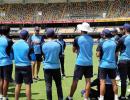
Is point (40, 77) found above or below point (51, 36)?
below

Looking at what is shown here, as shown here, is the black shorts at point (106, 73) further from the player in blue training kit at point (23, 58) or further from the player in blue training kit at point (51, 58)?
the player in blue training kit at point (23, 58)

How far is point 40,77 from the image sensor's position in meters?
16.9

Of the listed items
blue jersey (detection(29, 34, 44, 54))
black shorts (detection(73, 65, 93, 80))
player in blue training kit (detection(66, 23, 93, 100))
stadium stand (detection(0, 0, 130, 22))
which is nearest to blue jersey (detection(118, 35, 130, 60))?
player in blue training kit (detection(66, 23, 93, 100))

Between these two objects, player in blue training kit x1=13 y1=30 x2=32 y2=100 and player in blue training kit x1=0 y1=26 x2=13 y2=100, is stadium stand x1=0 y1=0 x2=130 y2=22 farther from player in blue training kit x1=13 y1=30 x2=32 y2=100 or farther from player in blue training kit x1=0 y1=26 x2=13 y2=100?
player in blue training kit x1=13 y1=30 x2=32 y2=100

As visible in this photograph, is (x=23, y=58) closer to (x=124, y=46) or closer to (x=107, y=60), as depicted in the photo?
(x=107, y=60)

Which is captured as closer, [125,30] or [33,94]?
→ [125,30]

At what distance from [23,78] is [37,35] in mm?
5323

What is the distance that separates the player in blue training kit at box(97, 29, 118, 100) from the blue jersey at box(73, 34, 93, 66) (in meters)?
0.30

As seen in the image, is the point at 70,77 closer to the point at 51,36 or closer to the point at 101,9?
the point at 51,36

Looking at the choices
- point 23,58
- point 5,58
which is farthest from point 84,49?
point 5,58

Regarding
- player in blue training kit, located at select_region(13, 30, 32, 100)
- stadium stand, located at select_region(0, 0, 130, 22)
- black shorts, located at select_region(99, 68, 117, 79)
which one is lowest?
stadium stand, located at select_region(0, 0, 130, 22)

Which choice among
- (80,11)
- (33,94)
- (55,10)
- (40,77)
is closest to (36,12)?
(55,10)

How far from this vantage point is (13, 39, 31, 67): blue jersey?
1010cm

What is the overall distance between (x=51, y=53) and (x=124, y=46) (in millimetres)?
2153
